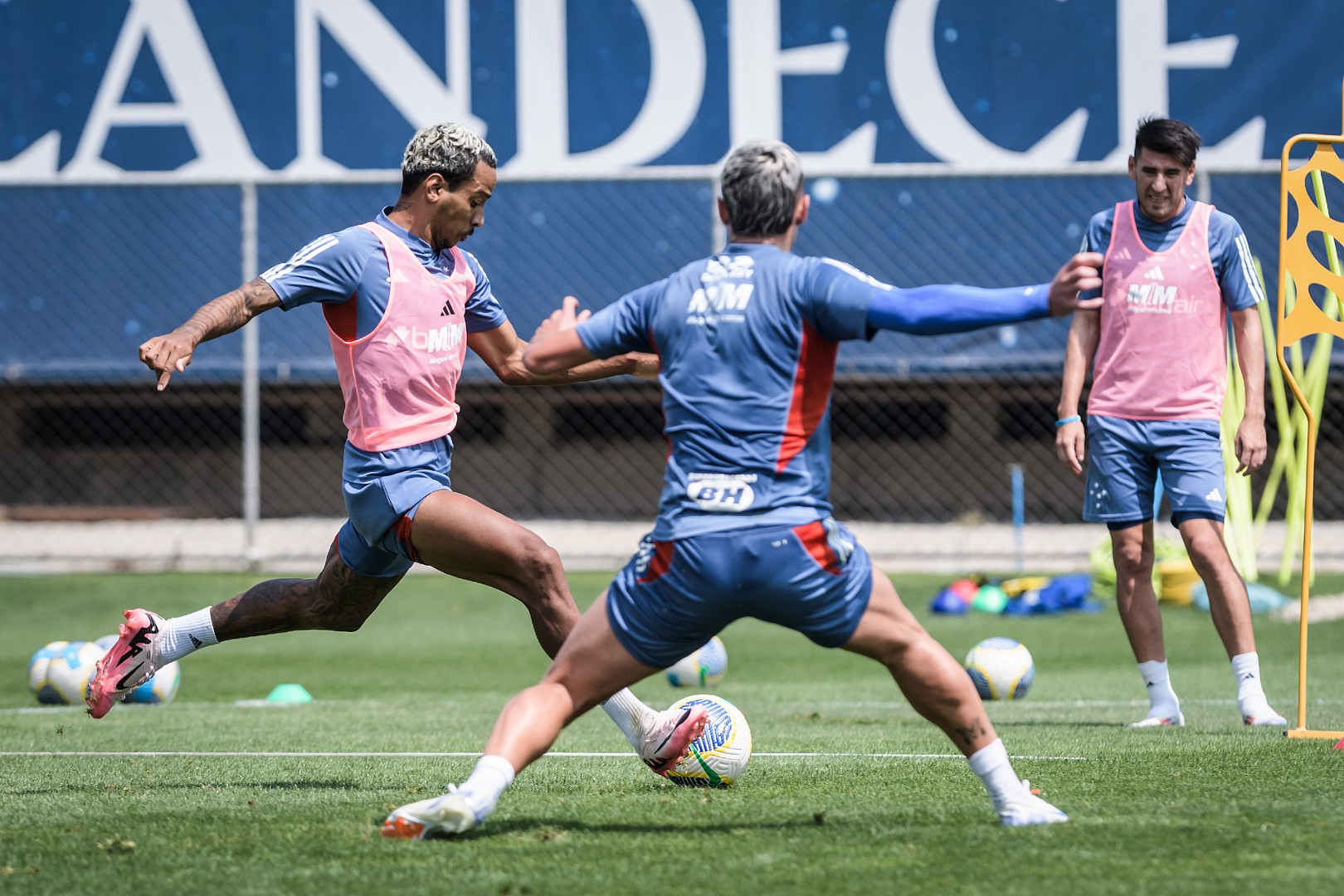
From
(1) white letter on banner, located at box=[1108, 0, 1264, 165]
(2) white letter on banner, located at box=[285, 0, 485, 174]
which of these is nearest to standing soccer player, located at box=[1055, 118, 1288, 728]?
(1) white letter on banner, located at box=[1108, 0, 1264, 165]

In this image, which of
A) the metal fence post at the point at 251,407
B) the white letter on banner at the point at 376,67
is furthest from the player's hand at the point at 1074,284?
the white letter on banner at the point at 376,67

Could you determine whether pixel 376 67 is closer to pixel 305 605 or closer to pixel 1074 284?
pixel 305 605

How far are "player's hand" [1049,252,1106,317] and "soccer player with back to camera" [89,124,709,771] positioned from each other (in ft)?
4.97

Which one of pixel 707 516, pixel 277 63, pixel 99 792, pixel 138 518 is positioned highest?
pixel 277 63

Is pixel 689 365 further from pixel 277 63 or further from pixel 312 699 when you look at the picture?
pixel 277 63

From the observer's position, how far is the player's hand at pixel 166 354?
4320mm

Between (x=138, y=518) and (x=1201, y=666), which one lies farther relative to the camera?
(x=138, y=518)

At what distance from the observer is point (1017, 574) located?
1202cm

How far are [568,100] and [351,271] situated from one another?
9326 millimetres

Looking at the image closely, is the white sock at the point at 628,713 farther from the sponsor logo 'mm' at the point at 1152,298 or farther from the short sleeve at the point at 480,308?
the sponsor logo 'mm' at the point at 1152,298

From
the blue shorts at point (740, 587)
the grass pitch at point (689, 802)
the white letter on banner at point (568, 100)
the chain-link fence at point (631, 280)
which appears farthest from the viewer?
the white letter on banner at point (568, 100)

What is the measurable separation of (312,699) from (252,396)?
4.18m

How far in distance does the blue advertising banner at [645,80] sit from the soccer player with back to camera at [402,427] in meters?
8.39

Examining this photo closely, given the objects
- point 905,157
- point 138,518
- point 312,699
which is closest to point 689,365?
point 312,699
